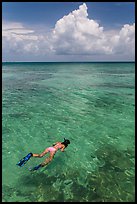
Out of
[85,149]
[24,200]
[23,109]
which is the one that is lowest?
[24,200]

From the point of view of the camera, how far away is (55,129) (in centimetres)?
1859

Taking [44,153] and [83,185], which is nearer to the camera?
[83,185]

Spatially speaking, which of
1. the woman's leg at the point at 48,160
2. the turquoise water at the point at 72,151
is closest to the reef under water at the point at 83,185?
the turquoise water at the point at 72,151

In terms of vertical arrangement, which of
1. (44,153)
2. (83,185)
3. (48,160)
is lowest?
(83,185)

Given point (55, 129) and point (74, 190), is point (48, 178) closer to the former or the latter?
point (74, 190)

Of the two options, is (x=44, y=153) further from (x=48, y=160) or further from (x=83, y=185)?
(x=83, y=185)

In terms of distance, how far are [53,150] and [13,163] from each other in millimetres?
2557

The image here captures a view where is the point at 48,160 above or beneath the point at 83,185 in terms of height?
above

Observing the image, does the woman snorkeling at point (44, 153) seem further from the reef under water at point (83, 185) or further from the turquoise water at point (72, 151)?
the reef under water at point (83, 185)

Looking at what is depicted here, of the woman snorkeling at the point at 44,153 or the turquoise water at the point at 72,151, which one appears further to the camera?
the woman snorkeling at the point at 44,153

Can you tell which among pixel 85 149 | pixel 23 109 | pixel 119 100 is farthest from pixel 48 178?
pixel 119 100

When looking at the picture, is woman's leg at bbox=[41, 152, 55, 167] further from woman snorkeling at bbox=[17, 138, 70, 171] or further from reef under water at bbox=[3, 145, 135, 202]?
reef under water at bbox=[3, 145, 135, 202]

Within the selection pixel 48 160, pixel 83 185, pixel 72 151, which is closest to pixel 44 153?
pixel 48 160

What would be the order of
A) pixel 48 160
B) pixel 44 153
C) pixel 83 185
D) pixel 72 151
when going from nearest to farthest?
1. pixel 83 185
2. pixel 48 160
3. pixel 44 153
4. pixel 72 151
